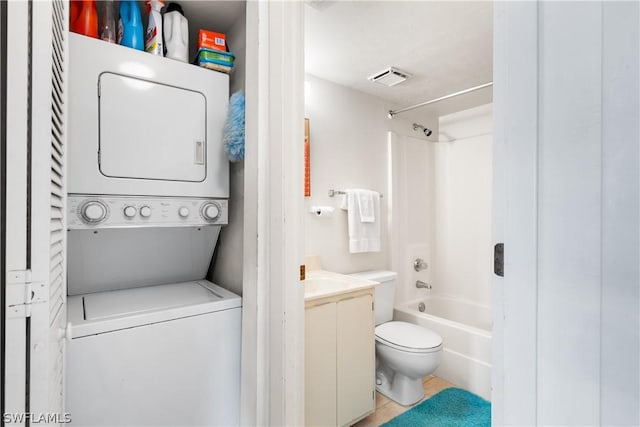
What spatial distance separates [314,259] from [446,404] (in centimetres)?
136

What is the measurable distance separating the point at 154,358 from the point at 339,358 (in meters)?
1.01

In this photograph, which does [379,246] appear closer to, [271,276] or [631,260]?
[271,276]

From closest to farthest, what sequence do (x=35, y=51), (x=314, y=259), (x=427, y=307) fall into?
(x=35, y=51) → (x=314, y=259) → (x=427, y=307)

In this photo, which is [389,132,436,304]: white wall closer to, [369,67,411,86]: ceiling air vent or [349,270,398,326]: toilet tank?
[349,270,398,326]: toilet tank

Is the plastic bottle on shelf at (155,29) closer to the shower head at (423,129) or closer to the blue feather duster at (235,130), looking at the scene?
the blue feather duster at (235,130)

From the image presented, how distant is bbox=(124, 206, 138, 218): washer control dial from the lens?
123 cm

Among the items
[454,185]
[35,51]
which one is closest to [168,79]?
[35,51]

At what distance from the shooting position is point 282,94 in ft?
3.90

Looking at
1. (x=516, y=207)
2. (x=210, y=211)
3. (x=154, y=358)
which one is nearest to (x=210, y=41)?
(x=210, y=211)

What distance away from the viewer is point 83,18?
1253mm

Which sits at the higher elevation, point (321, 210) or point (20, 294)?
point (321, 210)

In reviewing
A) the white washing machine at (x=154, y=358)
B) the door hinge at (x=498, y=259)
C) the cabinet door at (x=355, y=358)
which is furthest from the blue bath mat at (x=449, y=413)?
the door hinge at (x=498, y=259)

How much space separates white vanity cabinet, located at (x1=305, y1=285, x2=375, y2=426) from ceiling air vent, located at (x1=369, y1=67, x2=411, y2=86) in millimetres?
1640

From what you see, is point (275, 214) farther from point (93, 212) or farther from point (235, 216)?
point (93, 212)
